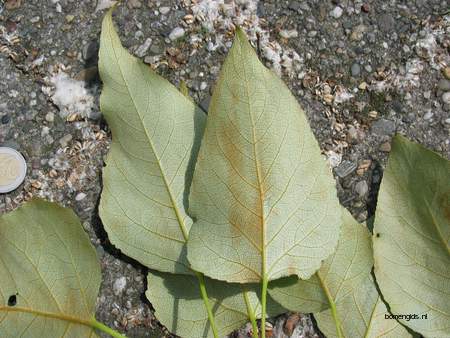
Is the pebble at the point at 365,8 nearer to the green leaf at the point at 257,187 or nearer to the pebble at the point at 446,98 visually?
the pebble at the point at 446,98

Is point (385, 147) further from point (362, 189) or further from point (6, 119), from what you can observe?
point (6, 119)

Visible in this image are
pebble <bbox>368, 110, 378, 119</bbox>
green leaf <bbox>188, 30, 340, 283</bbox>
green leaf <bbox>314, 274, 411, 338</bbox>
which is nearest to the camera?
green leaf <bbox>188, 30, 340, 283</bbox>

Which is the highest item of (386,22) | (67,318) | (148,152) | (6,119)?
(386,22)

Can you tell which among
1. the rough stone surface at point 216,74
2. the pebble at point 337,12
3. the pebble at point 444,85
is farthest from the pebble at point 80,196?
the pebble at point 444,85

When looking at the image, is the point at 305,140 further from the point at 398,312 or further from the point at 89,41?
the point at 89,41

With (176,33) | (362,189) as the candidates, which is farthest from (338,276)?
(176,33)

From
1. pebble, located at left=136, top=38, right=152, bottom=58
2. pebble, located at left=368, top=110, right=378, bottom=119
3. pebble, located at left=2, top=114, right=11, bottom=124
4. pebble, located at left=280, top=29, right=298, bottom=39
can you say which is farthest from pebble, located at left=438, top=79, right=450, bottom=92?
pebble, located at left=2, top=114, right=11, bottom=124

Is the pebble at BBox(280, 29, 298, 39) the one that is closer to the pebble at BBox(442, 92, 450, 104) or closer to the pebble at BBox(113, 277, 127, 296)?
the pebble at BBox(442, 92, 450, 104)
